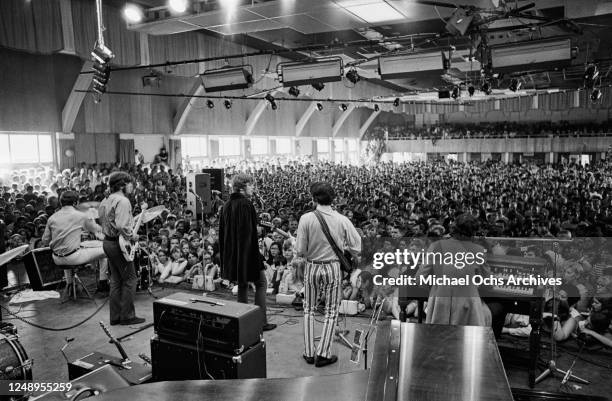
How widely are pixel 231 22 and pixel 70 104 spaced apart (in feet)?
27.5

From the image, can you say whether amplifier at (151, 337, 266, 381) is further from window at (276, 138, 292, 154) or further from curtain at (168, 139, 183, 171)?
window at (276, 138, 292, 154)

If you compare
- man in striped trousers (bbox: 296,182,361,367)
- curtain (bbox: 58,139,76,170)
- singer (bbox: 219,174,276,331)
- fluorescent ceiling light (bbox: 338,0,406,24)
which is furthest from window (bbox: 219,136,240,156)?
man in striped trousers (bbox: 296,182,361,367)

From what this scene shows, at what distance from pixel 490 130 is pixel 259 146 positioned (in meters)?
14.2

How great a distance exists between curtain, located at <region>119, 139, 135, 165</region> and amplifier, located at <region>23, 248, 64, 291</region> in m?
12.2

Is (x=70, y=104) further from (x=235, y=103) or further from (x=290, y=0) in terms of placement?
(x=290, y=0)

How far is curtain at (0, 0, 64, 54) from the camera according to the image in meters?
9.34

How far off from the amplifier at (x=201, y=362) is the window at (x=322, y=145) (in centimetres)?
2744

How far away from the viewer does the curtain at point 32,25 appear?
9.34 meters

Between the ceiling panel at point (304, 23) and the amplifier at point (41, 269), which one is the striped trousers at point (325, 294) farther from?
the ceiling panel at point (304, 23)

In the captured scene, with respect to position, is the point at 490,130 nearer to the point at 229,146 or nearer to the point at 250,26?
the point at 229,146

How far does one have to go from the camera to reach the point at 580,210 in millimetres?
8984

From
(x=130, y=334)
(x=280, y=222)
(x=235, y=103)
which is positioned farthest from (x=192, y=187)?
(x=235, y=103)

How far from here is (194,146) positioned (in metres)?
21.2

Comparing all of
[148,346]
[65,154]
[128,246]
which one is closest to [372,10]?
[128,246]
